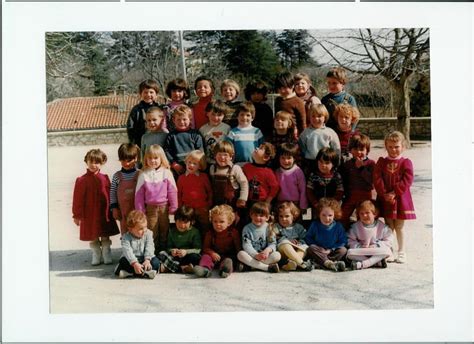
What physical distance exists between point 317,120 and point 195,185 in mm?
1068

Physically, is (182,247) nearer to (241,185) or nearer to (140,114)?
(241,185)

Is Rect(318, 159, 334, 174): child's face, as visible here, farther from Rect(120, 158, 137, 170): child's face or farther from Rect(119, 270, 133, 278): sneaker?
Rect(119, 270, 133, 278): sneaker

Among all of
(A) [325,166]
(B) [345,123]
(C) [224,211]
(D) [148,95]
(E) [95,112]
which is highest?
(D) [148,95]

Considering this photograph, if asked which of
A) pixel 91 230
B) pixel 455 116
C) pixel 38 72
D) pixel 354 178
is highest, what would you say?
pixel 38 72

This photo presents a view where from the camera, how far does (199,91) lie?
6.09m

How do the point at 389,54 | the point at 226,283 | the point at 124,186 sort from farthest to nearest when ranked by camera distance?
the point at 389,54, the point at 124,186, the point at 226,283

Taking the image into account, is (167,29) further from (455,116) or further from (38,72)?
(455,116)

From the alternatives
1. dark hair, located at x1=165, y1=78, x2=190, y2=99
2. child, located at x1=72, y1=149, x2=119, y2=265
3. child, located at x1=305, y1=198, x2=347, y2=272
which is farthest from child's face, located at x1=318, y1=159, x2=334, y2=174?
child, located at x1=72, y1=149, x2=119, y2=265

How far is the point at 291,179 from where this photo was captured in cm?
604

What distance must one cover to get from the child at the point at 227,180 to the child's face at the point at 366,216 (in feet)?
2.98

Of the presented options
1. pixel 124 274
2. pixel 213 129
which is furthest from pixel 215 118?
pixel 124 274

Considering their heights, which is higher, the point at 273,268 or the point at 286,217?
the point at 286,217

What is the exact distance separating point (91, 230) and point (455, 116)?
298 centimetres

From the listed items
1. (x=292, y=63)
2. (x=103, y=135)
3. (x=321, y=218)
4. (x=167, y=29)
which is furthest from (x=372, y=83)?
(x=103, y=135)
